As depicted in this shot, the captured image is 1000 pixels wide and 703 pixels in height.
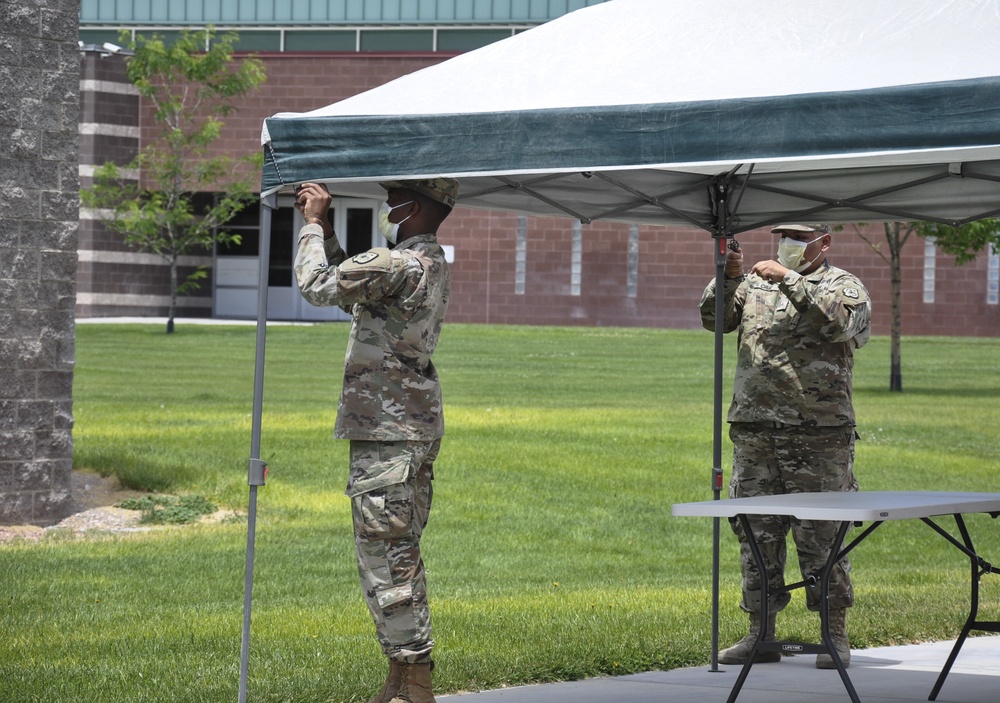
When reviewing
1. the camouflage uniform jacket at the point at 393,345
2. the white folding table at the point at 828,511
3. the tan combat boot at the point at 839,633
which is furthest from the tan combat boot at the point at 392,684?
the tan combat boot at the point at 839,633

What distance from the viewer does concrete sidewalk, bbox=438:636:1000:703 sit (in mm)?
6172

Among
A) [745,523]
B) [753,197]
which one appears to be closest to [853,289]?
[753,197]

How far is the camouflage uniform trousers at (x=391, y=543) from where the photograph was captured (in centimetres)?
529

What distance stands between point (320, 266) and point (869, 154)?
2031 mm

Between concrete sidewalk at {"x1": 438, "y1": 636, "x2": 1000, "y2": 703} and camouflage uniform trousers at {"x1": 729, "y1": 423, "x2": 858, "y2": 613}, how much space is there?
0.38 metres

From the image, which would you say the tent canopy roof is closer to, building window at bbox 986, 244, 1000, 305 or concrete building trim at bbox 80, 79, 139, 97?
building window at bbox 986, 244, 1000, 305

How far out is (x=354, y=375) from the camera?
213 inches

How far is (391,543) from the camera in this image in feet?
17.5

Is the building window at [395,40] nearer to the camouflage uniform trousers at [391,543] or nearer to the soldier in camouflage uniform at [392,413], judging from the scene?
the soldier in camouflage uniform at [392,413]

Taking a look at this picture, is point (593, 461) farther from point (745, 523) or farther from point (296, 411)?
point (745, 523)

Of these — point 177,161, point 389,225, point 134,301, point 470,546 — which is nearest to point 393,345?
point 389,225

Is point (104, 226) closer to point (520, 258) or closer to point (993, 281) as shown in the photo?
point (520, 258)

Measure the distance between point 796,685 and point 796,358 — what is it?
155 cm

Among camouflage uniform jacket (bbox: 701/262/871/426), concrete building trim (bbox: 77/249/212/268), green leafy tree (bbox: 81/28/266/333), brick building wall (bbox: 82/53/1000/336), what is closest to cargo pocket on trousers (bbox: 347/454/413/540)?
camouflage uniform jacket (bbox: 701/262/871/426)
